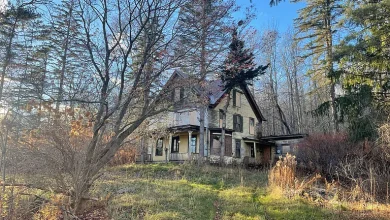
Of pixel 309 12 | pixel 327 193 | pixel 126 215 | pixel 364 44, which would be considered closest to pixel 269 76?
pixel 309 12

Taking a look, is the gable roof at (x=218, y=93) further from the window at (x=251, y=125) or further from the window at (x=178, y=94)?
the window at (x=251, y=125)

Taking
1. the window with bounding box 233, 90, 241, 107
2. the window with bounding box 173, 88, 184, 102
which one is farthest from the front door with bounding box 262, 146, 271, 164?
the window with bounding box 173, 88, 184, 102

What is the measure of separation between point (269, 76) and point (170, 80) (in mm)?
25213

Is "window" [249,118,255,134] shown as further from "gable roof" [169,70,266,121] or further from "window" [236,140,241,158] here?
"window" [236,140,241,158]

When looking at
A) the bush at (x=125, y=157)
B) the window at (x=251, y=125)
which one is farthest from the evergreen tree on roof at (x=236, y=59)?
the window at (x=251, y=125)

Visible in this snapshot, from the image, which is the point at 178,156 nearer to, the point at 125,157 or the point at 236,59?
the point at 125,157

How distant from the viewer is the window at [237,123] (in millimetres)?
25469

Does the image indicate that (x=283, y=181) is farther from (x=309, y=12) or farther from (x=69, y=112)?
(x=309, y=12)

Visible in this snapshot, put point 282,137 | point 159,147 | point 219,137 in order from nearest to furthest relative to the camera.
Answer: point 219,137 → point 159,147 → point 282,137

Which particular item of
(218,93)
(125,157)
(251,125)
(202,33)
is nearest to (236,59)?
(202,33)

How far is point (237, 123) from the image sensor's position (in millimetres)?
25703

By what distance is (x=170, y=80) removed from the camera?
765 cm

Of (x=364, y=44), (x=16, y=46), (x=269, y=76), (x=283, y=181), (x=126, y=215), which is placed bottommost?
(x=126, y=215)

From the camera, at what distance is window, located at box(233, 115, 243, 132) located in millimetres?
25469
